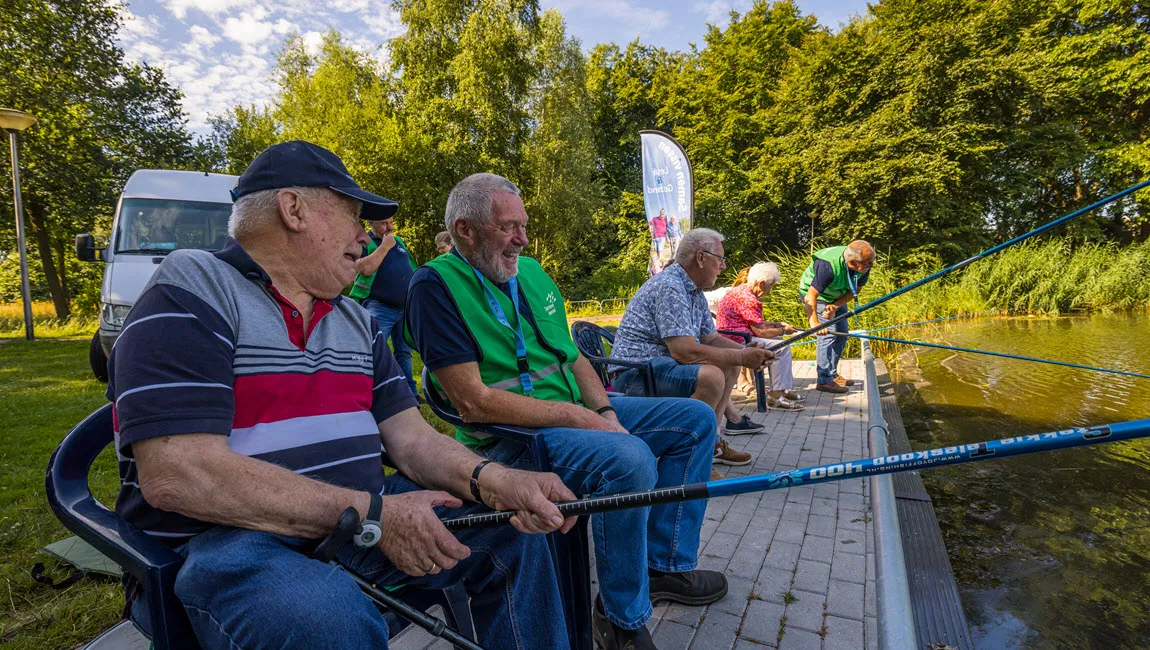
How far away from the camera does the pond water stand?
8.20 feet

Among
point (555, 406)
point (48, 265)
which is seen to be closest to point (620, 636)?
point (555, 406)

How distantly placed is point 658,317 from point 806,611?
176 centimetres

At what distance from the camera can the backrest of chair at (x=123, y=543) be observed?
112 centimetres

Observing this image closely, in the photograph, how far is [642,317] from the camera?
369 cm

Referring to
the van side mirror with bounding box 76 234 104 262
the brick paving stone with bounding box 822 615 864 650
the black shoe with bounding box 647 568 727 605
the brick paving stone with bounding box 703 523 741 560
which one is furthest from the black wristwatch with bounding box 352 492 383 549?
the van side mirror with bounding box 76 234 104 262

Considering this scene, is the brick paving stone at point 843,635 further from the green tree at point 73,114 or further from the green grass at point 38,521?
the green tree at point 73,114

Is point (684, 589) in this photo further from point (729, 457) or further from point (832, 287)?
point (832, 287)

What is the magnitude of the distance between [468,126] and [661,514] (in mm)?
21970

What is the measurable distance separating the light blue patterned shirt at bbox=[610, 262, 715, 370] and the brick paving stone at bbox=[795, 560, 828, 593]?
1.37 meters

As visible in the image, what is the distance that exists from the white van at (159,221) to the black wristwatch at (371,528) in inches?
266

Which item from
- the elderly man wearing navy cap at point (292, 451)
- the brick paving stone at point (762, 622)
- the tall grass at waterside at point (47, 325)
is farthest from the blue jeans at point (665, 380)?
the tall grass at waterside at point (47, 325)

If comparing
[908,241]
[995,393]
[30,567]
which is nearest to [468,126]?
[908,241]

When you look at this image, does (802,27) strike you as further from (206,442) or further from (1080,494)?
(206,442)

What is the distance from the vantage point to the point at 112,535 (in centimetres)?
116
